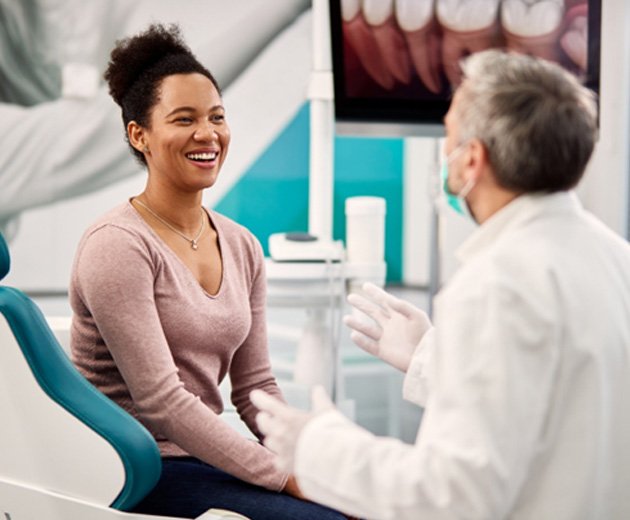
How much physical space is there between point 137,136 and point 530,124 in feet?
2.99

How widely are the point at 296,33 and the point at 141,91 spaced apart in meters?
2.66

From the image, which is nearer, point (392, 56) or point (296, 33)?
point (392, 56)

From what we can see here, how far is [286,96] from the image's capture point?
4.27m

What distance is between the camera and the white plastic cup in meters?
2.81

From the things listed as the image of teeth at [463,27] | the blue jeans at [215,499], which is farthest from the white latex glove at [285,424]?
the image of teeth at [463,27]

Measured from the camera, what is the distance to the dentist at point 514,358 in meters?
0.92

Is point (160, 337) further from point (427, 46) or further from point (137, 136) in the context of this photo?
point (427, 46)

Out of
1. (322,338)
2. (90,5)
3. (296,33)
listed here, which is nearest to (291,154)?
(296,33)

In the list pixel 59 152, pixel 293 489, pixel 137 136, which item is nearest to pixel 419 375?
pixel 293 489

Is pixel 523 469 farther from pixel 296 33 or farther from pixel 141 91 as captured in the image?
pixel 296 33

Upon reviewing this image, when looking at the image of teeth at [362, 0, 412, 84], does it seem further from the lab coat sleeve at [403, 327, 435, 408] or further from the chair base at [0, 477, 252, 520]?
the chair base at [0, 477, 252, 520]

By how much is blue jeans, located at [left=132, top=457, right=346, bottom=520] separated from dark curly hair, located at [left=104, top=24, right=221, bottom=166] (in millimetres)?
651

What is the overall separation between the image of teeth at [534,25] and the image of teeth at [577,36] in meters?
0.02

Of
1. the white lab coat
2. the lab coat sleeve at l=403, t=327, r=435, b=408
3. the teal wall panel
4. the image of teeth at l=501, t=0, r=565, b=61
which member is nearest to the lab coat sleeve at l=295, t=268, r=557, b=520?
the white lab coat
